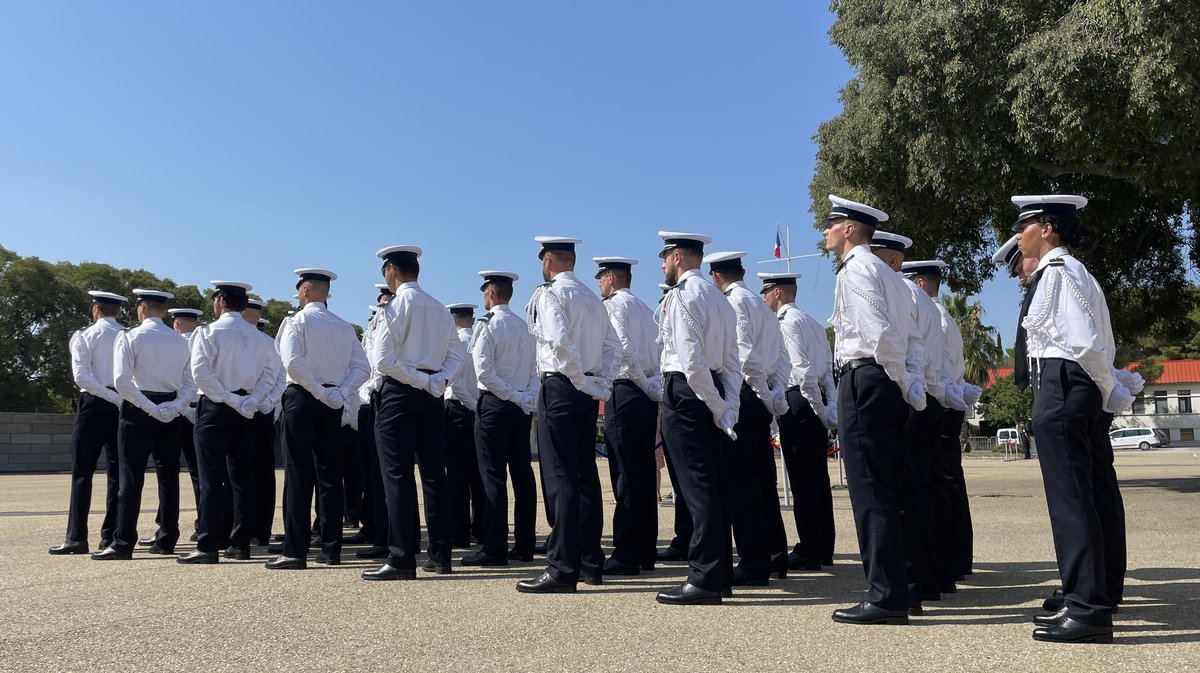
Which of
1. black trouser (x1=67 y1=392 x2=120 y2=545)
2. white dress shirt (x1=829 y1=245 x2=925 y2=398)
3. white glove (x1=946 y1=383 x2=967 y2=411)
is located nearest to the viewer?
white dress shirt (x1=829 y1=245 x2=925 y2=398)

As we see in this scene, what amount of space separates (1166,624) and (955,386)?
6.25 ft

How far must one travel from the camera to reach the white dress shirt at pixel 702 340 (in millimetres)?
6051

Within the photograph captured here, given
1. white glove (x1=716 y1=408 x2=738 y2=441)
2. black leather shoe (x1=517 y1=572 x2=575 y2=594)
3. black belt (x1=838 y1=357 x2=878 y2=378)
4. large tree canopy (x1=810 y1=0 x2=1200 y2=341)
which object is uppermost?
large tree canopy (x1=810 y1=0 x2=1200 y2=341)

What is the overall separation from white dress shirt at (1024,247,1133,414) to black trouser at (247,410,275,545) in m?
6.43

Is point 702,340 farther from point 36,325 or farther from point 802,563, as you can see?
point 36,325

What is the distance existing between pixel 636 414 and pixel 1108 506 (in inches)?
131

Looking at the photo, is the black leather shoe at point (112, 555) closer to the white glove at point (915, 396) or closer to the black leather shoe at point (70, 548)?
the black leather shoe at point (70, 548)

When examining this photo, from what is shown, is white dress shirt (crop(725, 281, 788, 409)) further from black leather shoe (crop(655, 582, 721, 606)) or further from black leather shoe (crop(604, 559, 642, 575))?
black leather shoe (crop(655, 582, 721, 606))

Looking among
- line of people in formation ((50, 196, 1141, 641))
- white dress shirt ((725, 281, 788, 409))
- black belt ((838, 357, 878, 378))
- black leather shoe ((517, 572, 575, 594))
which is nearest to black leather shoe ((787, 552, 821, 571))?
line of people in formation ((50, 196, 1141, 641))

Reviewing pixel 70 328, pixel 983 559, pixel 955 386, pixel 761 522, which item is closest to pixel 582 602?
pixel 761 522

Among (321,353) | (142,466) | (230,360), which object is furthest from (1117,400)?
(142,466)

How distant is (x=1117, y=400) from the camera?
4.92 meters

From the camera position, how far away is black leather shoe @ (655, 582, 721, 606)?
588 cm

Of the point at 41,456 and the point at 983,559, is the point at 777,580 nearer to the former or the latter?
the point at 983,559
